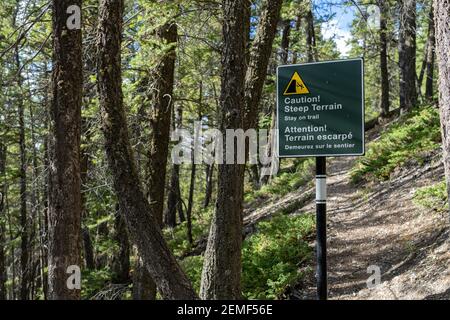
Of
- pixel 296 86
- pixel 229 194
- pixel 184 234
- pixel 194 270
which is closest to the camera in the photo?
pixel 296 86

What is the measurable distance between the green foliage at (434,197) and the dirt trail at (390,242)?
14 centimetres

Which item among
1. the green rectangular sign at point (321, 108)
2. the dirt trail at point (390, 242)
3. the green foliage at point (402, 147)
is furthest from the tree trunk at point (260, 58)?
the green foliage at point (402, 147)

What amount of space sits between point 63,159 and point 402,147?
991 cm

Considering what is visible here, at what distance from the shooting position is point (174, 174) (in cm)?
1546

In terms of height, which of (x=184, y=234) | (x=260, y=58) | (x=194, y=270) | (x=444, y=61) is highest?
(x=260, y=58)

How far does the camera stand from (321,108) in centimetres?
432

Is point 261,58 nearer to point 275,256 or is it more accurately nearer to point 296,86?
point 296,86

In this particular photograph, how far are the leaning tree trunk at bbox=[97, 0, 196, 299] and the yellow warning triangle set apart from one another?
8.20ft

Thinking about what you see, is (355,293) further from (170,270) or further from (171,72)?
(171,72)

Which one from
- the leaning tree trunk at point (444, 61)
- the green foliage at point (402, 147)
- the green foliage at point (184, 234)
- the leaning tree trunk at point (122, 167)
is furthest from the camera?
the green foliage at point (184, 234)

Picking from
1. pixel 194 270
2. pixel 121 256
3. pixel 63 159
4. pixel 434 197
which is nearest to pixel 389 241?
pixel 434 197

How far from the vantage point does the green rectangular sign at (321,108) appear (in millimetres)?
4195

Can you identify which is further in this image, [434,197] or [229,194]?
[434,197]

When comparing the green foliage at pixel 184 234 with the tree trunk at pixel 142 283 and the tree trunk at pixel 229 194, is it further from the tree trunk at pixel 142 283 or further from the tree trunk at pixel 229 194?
the tree trunk at pixel 229 194
